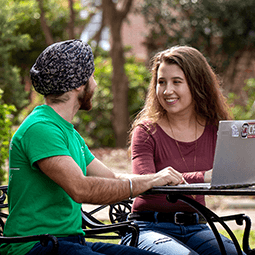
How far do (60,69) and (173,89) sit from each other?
1031mm

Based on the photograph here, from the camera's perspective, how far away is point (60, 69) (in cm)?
199

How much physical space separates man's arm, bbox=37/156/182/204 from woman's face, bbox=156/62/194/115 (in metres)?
0.70

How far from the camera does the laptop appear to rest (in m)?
1.96

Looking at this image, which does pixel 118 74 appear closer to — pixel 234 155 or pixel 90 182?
pixel 234 155

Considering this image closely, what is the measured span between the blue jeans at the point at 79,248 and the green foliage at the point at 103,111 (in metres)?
10.3

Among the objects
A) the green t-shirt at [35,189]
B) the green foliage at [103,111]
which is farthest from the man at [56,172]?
the green foliage at [103,111]

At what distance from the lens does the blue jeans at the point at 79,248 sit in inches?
71.4

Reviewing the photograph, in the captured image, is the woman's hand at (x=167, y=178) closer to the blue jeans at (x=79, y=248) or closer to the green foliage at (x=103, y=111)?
the blue jeans at (x=79, y=248)

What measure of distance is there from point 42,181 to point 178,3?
14.1 metres

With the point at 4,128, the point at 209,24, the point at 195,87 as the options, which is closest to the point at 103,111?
the point at 209,24

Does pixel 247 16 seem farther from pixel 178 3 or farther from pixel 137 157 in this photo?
pixel 137 157

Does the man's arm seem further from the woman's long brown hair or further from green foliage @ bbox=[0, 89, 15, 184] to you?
green foliage @ bbox=[0, 89, 15, 184]

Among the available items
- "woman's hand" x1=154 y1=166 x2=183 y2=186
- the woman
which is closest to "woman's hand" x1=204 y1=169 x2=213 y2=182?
the woman

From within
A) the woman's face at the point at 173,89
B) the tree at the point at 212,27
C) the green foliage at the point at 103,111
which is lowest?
the green foliage at the point at 103,111
